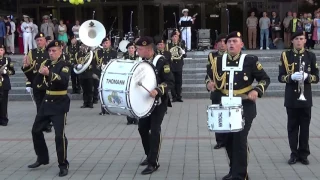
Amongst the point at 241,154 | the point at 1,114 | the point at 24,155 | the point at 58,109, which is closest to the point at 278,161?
the point at 241,154

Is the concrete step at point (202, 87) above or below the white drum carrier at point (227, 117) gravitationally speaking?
below

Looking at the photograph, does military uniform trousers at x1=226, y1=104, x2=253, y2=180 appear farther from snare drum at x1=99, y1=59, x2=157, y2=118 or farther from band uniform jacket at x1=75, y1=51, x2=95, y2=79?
band uniform jacket at x1=75, y1=51, x2=95, y2=79

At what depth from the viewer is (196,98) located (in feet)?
60.0

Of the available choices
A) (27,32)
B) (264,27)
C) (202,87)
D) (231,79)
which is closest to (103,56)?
(202,87)

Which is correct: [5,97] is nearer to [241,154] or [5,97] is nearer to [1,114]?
[1,114]

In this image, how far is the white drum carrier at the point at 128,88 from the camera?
25.3ft

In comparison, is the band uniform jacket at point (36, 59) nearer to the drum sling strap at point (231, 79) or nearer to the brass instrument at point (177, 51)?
the drum sling strap at point (231, 79)

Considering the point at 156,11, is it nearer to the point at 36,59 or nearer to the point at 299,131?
the point at 36,59

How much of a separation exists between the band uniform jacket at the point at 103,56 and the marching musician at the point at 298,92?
7741 millimetres

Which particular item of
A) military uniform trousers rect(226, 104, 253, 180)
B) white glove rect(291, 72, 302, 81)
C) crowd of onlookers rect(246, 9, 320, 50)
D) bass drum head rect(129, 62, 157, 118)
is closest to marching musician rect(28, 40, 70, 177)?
bass drum head rect(129, 62, 157, 118)

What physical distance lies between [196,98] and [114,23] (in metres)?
12.8

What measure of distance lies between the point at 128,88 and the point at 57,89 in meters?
1.28

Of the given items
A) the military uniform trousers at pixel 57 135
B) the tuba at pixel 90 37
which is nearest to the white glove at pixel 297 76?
the military uniform trousers at pixel 57 135

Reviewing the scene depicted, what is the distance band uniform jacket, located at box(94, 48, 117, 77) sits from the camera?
51.9 ft
